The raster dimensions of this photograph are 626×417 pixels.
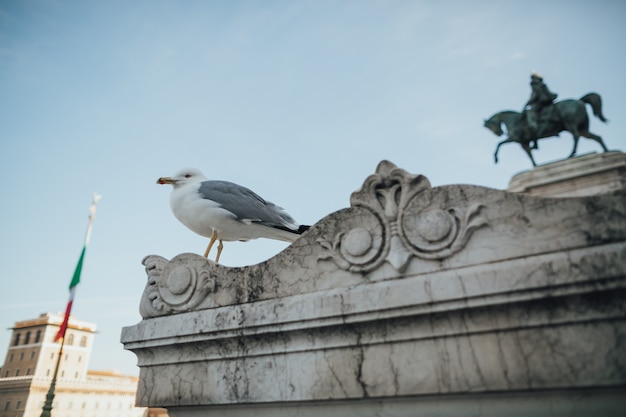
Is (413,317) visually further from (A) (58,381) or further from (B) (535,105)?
(A) (58,381)

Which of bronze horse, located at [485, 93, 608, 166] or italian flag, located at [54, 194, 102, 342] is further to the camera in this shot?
italian flag, located at [54, 194, 102, 342]

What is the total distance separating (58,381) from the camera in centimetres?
3309

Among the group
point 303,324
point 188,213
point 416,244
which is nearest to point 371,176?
point 416,244

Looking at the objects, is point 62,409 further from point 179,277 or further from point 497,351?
point 497,351

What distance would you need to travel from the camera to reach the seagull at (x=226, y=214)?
467cm

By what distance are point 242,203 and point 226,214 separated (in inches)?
10.6

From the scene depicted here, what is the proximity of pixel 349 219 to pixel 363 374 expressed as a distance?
1163 mm

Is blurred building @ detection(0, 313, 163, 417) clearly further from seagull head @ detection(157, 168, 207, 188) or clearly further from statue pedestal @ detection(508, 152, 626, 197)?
statue pedestal @ detection(508, 152, 626, 197)

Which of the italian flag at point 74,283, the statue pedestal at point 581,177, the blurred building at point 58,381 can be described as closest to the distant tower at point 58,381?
the blurred building at point 58,381

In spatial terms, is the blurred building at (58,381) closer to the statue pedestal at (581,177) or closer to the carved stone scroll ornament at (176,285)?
the carved stone scroll ornament at (176,285)

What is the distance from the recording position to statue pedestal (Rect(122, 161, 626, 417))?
239 centimetres

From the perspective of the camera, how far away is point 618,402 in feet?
7.43

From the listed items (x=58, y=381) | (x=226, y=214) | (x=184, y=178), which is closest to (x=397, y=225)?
(x=226, y=214)

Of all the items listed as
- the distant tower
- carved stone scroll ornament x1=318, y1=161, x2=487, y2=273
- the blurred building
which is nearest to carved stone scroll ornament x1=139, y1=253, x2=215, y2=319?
carved stone scroll ornament x1=318, y1=161, x2=487, y2=273
